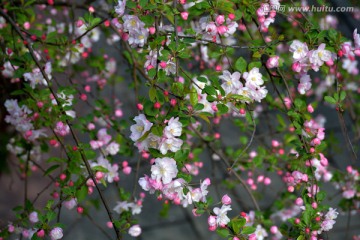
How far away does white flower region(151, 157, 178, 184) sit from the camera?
3.66 feet

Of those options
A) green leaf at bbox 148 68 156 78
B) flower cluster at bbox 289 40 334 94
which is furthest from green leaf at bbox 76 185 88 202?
flower cluster at bbox 289 40 334 94

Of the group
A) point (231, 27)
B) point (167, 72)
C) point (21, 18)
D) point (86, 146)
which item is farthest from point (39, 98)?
point (231, 27)

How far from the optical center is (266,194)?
253 centimetres

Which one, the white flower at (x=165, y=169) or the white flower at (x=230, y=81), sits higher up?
the white flower at (x=230, y=81)

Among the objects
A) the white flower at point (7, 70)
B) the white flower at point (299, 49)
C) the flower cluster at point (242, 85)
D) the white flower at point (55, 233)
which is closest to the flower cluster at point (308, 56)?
the white flower at point (299, 49)

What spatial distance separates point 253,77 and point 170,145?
0.96 feet

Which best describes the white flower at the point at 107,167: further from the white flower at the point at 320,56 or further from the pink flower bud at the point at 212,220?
the white flower at the point at 320,56

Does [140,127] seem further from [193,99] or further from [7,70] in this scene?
[7,70]

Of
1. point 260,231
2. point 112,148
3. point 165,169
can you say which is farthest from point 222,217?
point 112,148

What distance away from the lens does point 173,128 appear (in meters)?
1.10

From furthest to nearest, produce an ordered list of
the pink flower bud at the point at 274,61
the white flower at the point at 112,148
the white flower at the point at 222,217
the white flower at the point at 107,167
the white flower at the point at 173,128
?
the white flower at the point at 112,148, the white flower at the point at 107,167, the pink flower bud at the point at 274,61, the white flower at the point at 222,217, the white flower at the point at 173,128

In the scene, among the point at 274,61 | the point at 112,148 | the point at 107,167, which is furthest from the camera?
the point at 112,148

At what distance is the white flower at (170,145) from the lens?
111 cm

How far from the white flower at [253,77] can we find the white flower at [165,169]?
0.28 m
